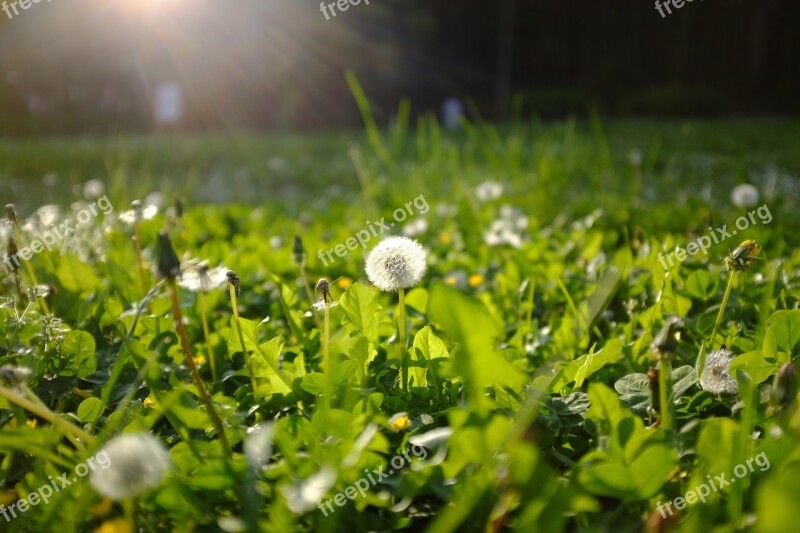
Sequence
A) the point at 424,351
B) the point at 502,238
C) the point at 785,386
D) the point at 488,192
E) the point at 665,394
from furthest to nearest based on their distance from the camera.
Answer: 1. the point at 488,192
2. the point at 502,238
3. the point at 424,351
4. the point at 665,394
5. the point at 785,386

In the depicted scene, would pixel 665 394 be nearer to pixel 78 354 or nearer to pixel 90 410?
pixel 90 410

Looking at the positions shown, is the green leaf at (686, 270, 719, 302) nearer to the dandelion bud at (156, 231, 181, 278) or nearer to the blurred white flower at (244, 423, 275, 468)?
the blurred white flower at (244, 423, 275, 468)

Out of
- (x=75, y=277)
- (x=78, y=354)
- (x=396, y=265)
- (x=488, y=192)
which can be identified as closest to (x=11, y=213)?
(x=75, y=277)

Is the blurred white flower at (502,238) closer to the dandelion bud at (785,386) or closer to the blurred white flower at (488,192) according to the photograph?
the blurred white flower at (488,192)

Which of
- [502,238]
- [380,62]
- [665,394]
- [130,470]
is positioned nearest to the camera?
[130,470]

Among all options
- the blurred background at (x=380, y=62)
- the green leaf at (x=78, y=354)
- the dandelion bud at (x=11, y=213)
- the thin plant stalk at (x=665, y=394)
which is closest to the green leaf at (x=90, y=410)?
the green leaf at (x=78, y=354)

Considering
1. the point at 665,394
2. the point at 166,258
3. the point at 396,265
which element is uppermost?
the point at 166,258

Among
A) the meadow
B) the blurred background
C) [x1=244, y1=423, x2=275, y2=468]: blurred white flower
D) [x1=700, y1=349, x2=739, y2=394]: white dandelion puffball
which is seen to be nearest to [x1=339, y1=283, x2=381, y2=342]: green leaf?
the meadow
